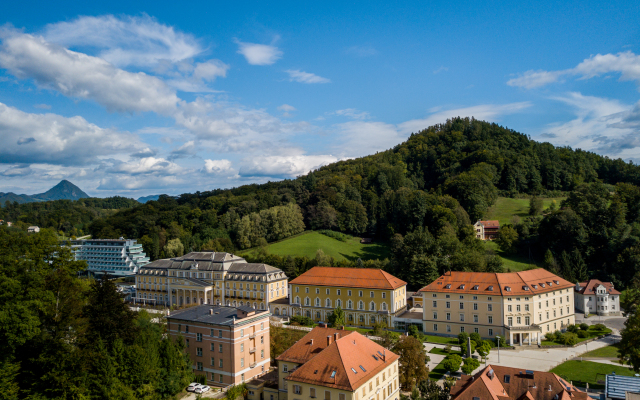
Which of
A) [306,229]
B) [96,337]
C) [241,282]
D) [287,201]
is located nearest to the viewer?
[96,337]

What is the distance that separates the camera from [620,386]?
28.9 metres

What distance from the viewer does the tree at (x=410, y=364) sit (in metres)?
33.0

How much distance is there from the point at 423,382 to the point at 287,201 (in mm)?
78121

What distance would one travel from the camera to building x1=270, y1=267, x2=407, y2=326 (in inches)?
2058

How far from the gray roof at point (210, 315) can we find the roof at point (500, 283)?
2393 centimetres

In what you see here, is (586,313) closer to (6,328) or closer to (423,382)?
(423,382)

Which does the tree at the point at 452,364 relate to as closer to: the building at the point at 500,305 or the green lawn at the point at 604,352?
the building at the point at 500,305

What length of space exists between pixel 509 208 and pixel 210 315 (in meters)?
Answer: 75.2

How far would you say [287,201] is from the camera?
105812mm

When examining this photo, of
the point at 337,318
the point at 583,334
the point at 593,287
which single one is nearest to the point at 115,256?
the point at 337,318

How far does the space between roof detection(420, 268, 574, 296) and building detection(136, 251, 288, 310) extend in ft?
81.9

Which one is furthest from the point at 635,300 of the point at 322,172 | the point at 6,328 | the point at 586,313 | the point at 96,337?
the point at 322,172

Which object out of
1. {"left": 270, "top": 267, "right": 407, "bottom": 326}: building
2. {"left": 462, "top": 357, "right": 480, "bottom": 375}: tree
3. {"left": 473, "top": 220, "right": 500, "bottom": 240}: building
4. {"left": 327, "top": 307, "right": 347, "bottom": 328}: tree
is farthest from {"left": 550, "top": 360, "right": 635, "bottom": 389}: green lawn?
{"left": 473, "top": 220, "right": 500, "bottom": 240}: building

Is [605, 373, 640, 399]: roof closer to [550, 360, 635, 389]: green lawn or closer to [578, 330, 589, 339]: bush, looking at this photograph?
[550, 360, 635, 389]: green lawn
